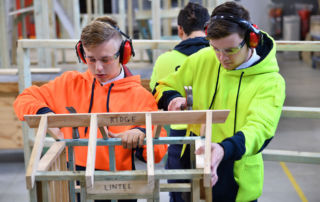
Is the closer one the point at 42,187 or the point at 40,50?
the point at 42,187

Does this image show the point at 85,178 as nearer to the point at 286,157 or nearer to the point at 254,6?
the point at 286,157

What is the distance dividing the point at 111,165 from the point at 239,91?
63 centimetres

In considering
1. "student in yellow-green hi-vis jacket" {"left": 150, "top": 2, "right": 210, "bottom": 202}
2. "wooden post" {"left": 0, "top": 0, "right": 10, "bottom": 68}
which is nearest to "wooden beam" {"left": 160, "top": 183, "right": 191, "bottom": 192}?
"student in yellow-green hi-vis jacket" {"left": 150, "top": 2, "right": 210, "bottom": 202}

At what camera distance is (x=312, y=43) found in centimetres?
315

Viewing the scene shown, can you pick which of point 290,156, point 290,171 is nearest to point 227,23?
point 290,156

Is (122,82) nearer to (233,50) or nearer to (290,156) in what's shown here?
(233,50)

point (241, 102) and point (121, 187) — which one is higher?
point (241, 102)

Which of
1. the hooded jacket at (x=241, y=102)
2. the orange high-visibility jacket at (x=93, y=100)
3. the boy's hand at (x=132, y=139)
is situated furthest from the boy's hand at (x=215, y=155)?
the orange high-visibility jacket at (x=93, y=100)

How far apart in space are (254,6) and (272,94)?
518 cm

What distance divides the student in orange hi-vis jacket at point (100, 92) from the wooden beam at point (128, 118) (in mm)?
269

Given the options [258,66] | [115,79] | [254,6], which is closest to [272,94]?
[258,66]

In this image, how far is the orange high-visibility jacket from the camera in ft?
6.92

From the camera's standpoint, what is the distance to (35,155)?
1.65 meters

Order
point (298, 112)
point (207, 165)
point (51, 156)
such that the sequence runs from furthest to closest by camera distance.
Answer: point (298, 112), point (51, 156), point (207, 165)
